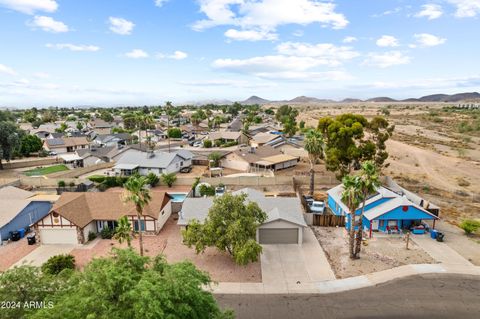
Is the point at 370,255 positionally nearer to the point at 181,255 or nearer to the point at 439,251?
the point at 439,251

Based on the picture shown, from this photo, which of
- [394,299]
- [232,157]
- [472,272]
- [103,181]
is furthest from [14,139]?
[472,272]

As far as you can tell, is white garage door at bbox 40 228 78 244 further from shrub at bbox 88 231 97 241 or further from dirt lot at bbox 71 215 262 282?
dirt lot at bbox 71 215 262 282

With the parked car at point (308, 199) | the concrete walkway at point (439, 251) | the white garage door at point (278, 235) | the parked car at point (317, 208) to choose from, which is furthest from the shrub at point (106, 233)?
the concrete walkway at point (439, 251)

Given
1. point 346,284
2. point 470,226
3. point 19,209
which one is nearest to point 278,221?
point 346,284

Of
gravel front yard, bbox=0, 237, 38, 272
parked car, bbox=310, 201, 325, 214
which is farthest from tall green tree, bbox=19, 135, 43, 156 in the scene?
parked car, bbox=310, 201, 325, 214

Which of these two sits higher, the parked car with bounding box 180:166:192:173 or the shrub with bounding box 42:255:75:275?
the parked car with bounding box 180:166:192:173

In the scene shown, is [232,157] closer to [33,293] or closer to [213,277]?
[213,277]
